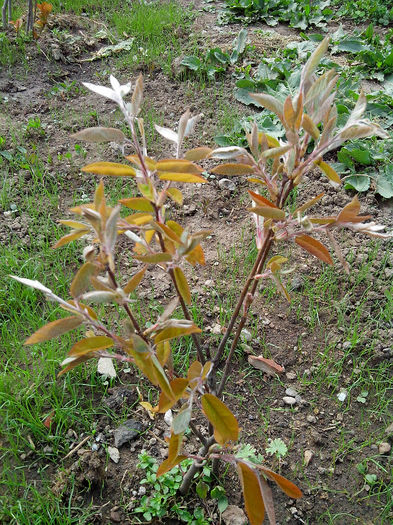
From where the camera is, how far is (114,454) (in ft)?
5.85

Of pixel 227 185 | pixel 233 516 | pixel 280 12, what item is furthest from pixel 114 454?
pixel 280 12

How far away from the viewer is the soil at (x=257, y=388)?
1.67m

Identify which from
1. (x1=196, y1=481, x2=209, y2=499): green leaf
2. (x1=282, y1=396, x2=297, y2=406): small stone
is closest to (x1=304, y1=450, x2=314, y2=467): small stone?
(x1=282, y1=396, x2=297, y2=406): small stone

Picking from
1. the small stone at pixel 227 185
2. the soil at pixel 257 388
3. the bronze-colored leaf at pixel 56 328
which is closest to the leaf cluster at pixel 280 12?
the soil at pixel 257 388

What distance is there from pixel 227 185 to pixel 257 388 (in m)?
1.45

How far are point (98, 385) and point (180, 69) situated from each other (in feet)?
9.75

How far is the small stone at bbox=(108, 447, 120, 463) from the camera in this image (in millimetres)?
1771

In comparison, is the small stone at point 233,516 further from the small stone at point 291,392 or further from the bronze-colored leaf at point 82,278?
the bronze-colored leaf at point 82,278

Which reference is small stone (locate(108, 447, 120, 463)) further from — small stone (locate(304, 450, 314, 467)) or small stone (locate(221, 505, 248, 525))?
small stone (locate(304, 450, 314, 467))

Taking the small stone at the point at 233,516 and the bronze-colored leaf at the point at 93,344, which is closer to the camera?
the bronze-colored leaf at the point at 93,344

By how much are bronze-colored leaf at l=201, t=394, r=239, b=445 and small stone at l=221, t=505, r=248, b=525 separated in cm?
57

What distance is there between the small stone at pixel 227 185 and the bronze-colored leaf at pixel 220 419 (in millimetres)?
2000

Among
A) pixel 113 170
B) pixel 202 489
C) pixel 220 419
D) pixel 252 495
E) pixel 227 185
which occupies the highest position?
pixel 113 170

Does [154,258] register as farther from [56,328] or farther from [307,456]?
[307,456]
